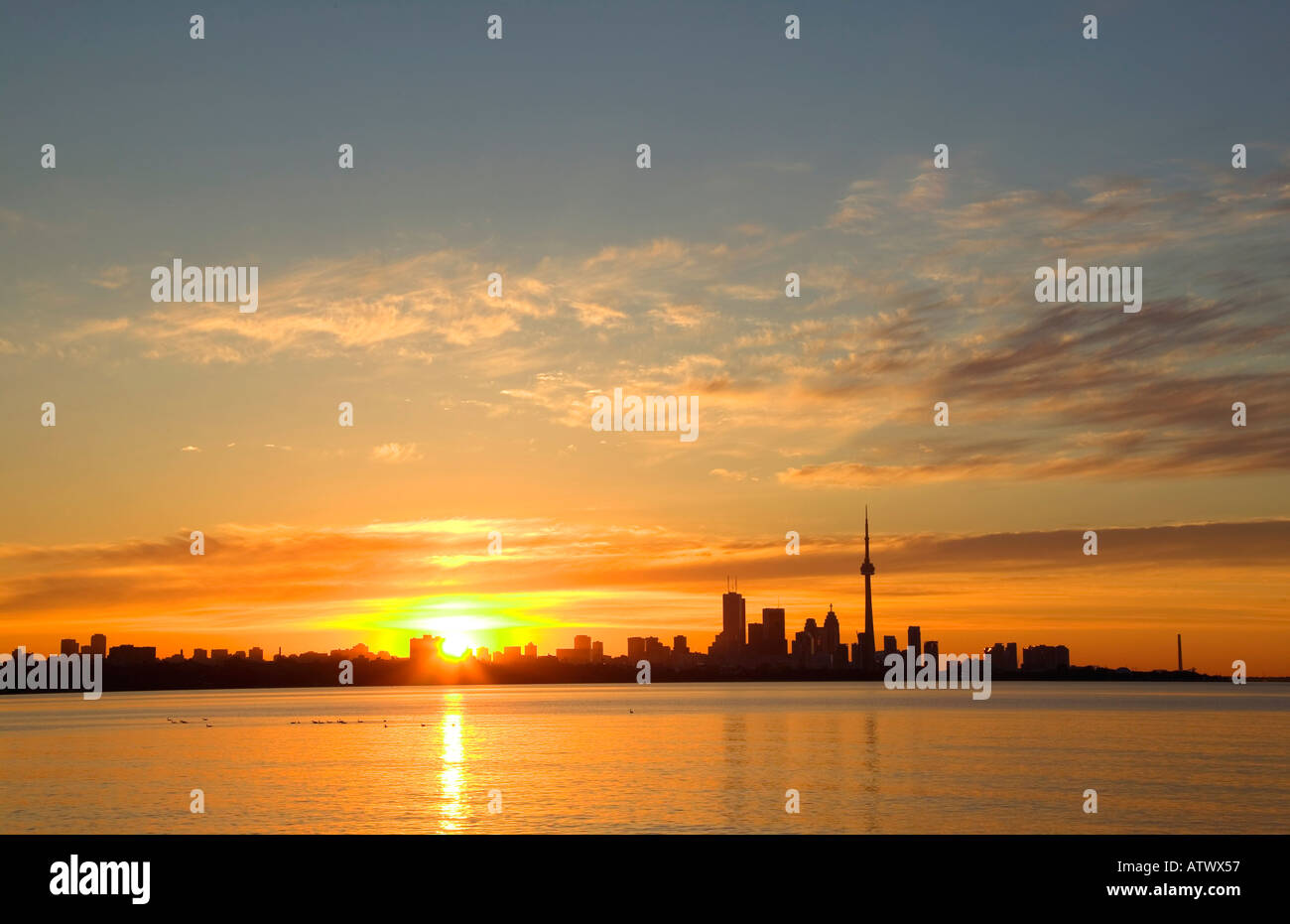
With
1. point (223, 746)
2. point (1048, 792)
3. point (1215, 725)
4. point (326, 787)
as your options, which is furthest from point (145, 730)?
point (1215, 725)

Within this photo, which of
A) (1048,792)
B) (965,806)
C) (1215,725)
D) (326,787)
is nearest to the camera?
(965,806)

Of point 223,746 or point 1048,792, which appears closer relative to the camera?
point 1048,792
